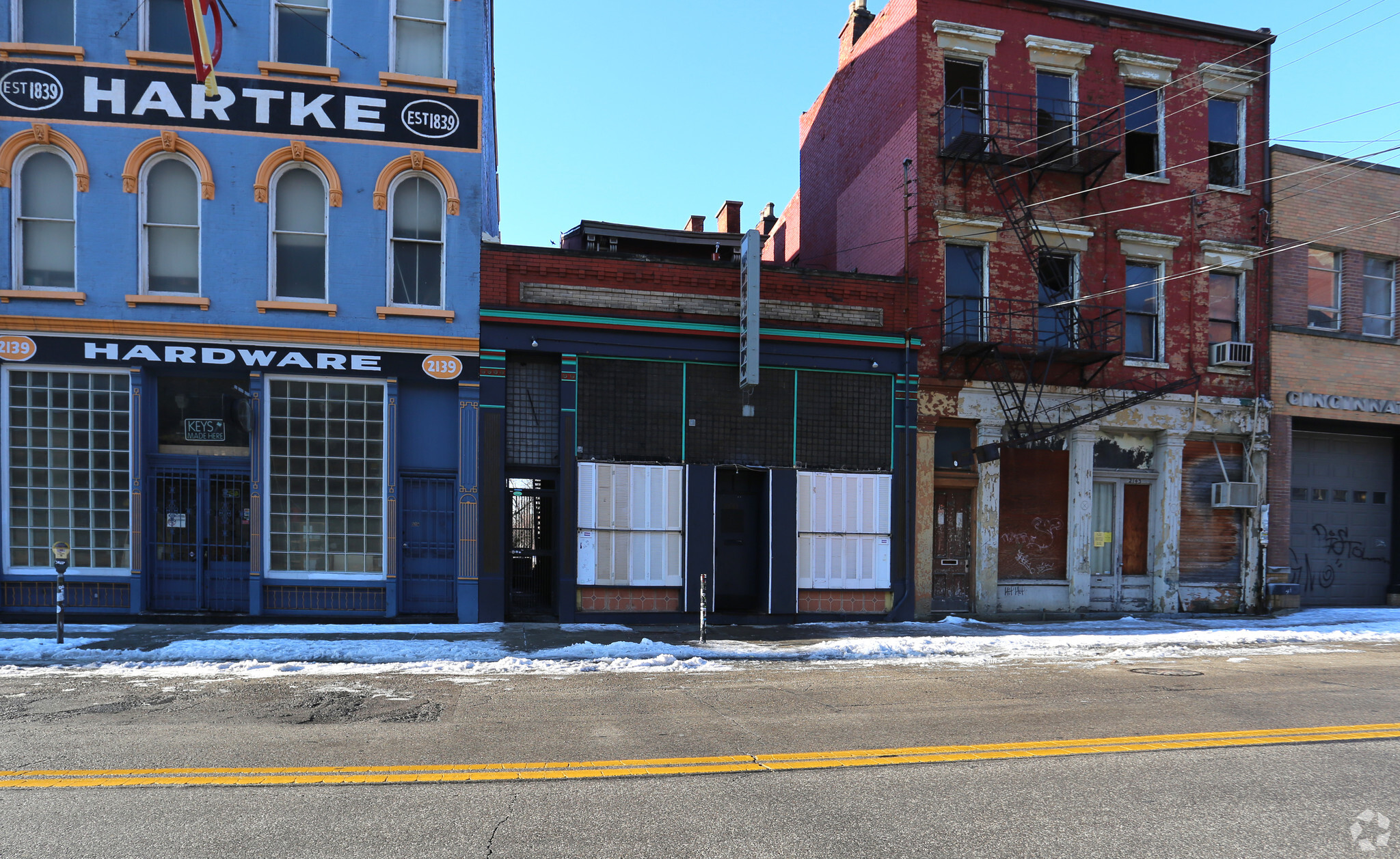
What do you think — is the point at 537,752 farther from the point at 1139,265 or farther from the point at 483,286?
the point at 1139,265

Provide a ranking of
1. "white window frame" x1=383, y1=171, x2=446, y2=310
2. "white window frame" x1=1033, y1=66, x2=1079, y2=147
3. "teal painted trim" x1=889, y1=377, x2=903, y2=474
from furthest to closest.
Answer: "white window frame" x1=1033, y1=66, x2=1079, y2=147, "teal painted trim" x1=889, y1=377, x2=903, y2=474, "white window frame" x1=383, y1=171, x2=446, y2=310

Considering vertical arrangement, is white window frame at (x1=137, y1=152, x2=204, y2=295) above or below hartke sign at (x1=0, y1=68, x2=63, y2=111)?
below

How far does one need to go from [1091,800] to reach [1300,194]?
1801 cm

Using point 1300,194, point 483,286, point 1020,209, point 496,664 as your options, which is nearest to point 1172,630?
point 1020,209

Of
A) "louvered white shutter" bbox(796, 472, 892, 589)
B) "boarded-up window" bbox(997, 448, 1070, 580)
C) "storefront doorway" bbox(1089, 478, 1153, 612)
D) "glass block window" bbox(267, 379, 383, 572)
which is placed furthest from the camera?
"storefront doorway" bbox(1089, 478, 1153, 612)

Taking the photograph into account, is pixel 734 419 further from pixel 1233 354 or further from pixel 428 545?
pixel 1233 354

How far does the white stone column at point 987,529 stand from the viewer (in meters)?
15.2

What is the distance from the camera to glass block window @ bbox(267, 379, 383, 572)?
1273 cm

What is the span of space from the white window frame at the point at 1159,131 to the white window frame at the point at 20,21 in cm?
1958

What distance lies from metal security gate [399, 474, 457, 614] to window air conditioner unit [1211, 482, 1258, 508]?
51.7 ft

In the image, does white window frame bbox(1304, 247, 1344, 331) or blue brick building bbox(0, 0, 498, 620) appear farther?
white window frame bbox(1304, 247, 1344, 331)

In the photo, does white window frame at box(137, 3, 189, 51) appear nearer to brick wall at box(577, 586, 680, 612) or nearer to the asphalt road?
the asphalt road

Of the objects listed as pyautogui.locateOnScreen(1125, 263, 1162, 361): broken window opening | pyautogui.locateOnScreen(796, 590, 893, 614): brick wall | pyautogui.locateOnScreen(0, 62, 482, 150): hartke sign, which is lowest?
pyautogui.locateOnScreen(796, 590, 893, 614): brick wall

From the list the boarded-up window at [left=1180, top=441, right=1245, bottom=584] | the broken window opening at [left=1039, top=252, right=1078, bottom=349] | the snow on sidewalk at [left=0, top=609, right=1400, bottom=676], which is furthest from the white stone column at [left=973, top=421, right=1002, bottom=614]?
the boarded-up window at [left=1180, top=441, right=1245, bottom=584]
